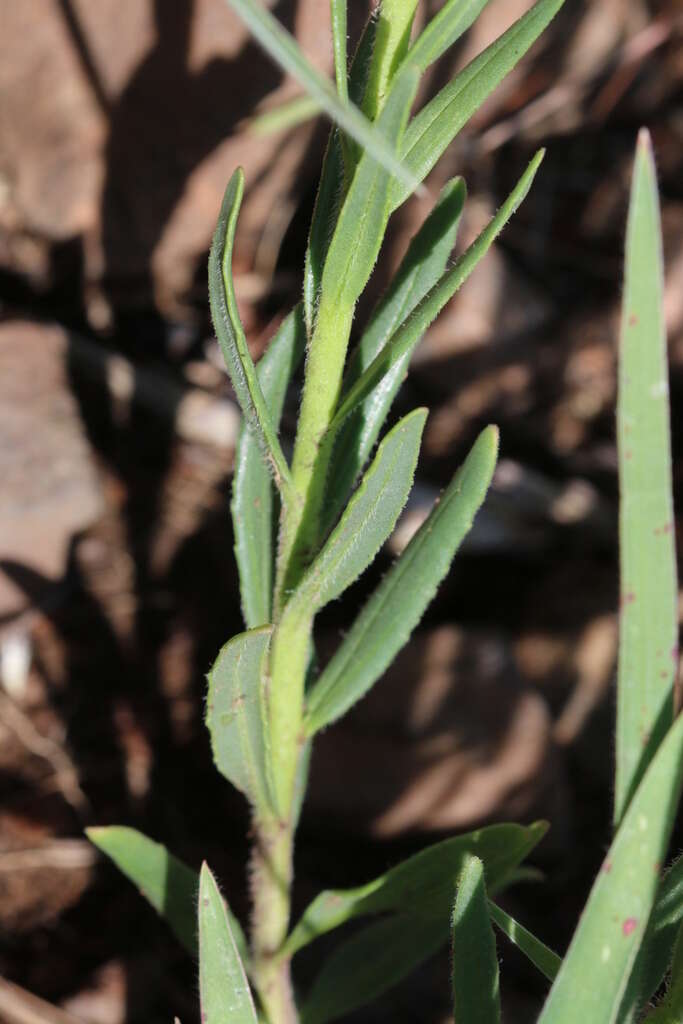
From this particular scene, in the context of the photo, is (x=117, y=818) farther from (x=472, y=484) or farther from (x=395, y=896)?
(x=472, y=484)

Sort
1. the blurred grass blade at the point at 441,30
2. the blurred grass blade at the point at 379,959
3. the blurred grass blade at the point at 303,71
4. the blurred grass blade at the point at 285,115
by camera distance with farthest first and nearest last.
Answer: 1. the blurred grass blade at the point at 285,115
2. the blurred grass blade at the point at 379,959
3. the blurred grass blade at the point at 441,30
4. the blurred grass blade at the point at 303,71

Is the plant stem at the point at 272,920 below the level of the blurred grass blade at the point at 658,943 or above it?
below

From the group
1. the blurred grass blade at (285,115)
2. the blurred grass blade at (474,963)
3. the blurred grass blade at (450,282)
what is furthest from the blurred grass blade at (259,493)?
the blurred grass blade at (285,115)

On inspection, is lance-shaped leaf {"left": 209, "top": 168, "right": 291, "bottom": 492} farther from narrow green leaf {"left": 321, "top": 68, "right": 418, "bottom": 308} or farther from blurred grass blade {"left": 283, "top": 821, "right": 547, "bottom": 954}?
blurred grass blade {"left": 283, "top": 821, "right": 547, "bottom": 954}

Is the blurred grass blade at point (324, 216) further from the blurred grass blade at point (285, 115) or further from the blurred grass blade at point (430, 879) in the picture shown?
the blurred grass blade at point (285, 115)

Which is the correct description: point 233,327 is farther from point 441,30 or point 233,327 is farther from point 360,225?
point 441,30

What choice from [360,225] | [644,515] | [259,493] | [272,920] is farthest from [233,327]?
[272,920]
